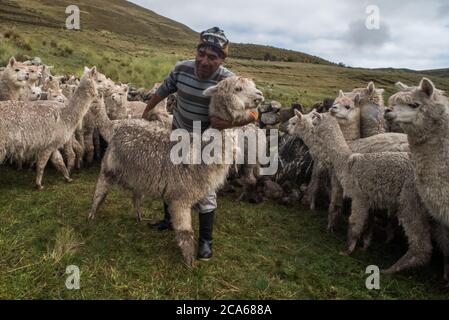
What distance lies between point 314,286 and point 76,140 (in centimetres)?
672

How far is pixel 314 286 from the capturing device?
4.91m

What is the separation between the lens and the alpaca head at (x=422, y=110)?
15.3 feet

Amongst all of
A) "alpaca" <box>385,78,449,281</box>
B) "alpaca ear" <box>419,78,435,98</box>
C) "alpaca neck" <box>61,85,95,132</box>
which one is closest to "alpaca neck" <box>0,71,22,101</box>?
"alpaca neck" <box>61,85,95,132</box>

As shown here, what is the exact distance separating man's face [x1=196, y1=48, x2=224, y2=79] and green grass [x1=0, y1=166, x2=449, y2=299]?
2.37 m

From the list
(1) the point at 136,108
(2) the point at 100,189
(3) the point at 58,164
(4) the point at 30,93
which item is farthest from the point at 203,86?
(4) the point at 30,93

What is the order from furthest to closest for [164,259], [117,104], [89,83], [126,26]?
[126,26] < [117,104] < [89,83] < [164,259]

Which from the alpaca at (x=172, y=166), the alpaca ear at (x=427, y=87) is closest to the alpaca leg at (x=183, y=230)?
the alpaca at (x=172, y=166)

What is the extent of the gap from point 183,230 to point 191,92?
172 centimetres

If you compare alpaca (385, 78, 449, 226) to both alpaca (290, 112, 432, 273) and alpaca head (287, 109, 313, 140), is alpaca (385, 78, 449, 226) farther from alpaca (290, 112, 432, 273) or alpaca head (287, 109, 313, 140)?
alpaca head (287, 109, 313, 140)

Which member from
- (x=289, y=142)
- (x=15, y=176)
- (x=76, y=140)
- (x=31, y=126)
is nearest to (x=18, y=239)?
(x=31, y=126)

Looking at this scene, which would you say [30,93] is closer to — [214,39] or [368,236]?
[214,39]

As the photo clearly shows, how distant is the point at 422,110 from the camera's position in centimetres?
466

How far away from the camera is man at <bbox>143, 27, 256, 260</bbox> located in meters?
4.84

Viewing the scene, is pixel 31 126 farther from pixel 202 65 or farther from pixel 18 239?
pixel 202 65
